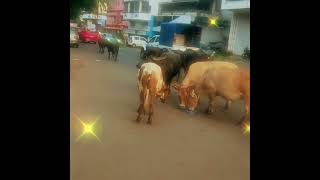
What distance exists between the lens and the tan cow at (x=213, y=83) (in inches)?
343

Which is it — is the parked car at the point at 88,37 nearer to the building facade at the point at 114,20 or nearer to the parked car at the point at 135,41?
the parked car at the point at 135,41

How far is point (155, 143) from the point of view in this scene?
21.3 ft

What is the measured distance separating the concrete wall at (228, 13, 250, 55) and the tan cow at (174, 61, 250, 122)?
19345 millimetres

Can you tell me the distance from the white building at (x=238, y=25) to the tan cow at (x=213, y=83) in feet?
63.3

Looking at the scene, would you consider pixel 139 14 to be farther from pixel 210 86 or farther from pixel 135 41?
pixel 210 86

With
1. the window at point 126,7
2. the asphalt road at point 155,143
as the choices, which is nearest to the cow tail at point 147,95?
the asphalt road at point 155,143

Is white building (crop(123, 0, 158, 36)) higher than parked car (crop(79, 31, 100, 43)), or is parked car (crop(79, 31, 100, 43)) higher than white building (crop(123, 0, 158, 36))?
white building (crop(123, 0, 158, 36))

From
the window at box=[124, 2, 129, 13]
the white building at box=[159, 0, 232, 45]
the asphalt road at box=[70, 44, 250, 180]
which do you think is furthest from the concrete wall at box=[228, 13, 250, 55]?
the window at box=[124, 2, 129, 13]

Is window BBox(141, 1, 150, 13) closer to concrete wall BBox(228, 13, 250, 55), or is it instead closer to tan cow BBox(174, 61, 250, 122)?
concrete wall BBox(228, 13, 250, 55)

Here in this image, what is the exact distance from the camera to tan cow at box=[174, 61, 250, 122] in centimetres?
872

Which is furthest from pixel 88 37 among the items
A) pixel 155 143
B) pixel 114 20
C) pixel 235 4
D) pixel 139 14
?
pixel 155 143
